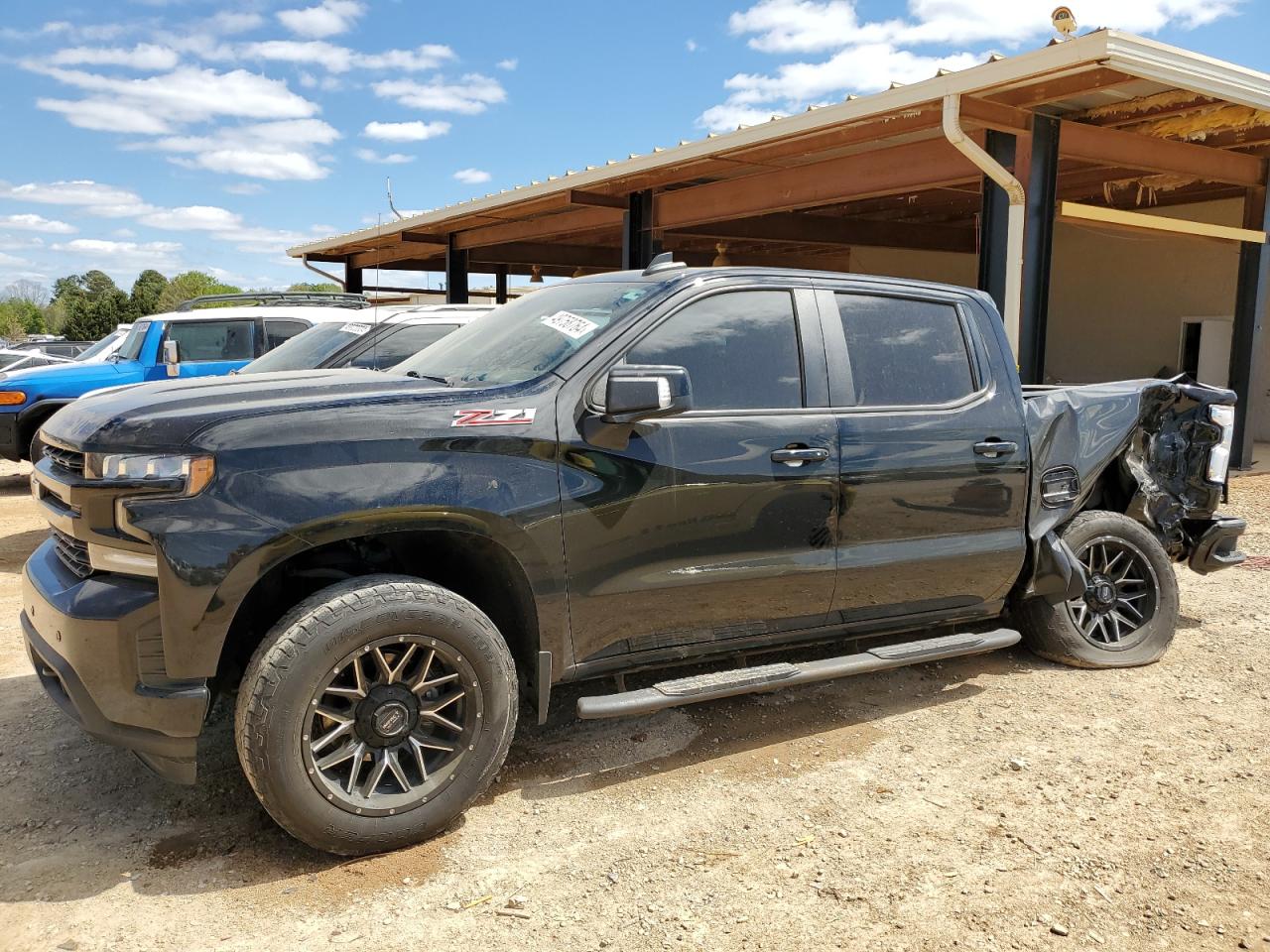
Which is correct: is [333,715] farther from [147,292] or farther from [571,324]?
[147,292]

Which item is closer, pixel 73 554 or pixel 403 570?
pixel 73 554

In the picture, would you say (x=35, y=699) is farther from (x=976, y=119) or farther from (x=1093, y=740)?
(x=976, y=119)

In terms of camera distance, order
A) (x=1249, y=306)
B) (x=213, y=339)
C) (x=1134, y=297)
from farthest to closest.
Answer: (x=1134, y=297)
(x=1249, y=306)
(x=213, y=339)

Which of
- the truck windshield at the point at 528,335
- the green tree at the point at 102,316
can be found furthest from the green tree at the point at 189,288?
the truck windshield at the point at 528,335

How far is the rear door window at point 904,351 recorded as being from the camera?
13.6ft

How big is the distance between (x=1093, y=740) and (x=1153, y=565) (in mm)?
1403

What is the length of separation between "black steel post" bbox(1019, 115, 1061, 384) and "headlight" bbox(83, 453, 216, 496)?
807cm

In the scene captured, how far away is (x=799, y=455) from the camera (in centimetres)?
381

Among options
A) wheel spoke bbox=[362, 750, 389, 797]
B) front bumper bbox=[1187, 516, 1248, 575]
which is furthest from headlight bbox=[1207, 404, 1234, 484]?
wheel spoke bbox=[362, 750, 389, 797]

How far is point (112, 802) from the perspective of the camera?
138 inches

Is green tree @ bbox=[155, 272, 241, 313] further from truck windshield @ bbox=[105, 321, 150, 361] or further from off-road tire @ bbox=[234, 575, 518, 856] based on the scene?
off-road tire @ bbox=[234, 575, 518, 856]

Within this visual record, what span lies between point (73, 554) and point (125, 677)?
20.7 inches

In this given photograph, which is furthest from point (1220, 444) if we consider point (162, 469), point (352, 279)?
point (352, 279)

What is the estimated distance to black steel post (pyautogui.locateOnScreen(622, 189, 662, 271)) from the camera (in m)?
13.5
